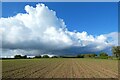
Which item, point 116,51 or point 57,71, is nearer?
point 57,71

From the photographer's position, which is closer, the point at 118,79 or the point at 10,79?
the point at 10,79

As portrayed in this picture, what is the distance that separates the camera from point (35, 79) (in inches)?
694

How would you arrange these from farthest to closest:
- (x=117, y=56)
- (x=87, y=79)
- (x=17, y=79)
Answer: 1. (x=117, y=56)
2. (x=87, y=79)
3. (x=17, y=79)

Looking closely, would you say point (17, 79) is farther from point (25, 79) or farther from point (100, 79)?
point (100, 79)

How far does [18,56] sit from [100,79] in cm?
12638

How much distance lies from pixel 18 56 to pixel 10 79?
415 feet

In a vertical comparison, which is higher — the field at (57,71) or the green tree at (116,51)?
the green tree at (116,51)

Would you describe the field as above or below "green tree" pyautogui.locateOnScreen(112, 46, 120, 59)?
below

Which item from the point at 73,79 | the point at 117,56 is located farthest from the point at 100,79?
the point at 117,56

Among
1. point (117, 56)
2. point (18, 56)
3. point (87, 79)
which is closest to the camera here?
point (87, 79)

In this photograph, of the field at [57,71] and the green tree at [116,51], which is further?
the green tree at [116,51]

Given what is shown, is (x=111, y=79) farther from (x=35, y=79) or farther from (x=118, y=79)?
(x=35, y=79)

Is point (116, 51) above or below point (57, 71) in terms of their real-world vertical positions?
above

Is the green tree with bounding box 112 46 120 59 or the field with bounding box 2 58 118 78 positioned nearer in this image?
the field with bounding box 2 58 118 78
